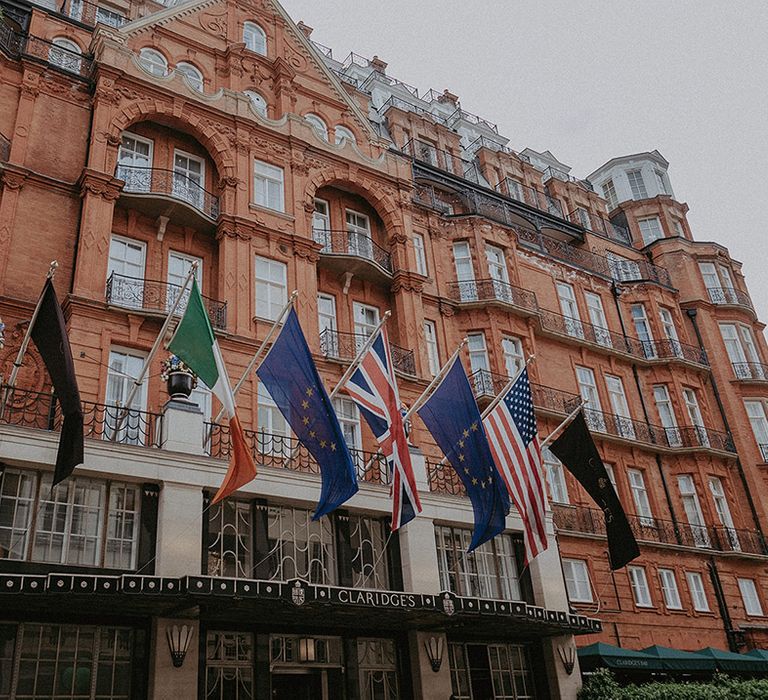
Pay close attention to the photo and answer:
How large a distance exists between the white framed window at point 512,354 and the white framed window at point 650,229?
651 inches

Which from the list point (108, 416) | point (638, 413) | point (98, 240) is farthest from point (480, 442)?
point (638, 413)

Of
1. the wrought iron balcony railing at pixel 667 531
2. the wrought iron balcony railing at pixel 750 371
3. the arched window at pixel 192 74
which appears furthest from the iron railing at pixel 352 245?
the wrought iron balcony railing at pixel 750 371

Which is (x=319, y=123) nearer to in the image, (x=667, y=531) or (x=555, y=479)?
(x=555, y=479)

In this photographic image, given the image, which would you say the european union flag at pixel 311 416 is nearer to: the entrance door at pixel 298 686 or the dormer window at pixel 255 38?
the entrance door at pixel 298 686

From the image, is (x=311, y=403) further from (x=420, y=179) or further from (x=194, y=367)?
(x=420, y=179)

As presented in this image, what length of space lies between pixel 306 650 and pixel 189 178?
14634 mm

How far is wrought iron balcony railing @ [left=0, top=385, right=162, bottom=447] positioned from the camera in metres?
17.0

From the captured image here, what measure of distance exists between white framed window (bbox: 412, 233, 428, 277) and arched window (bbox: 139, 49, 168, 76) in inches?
434

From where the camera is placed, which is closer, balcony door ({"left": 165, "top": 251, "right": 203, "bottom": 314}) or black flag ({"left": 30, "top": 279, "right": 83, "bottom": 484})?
black flag ({"left": 30, "top": 279, "right": 83, "bottom": 484})

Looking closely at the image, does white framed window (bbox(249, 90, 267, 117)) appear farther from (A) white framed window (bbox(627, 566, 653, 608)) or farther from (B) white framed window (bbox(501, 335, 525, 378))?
(A) white framed window (bbox(627, 566, 653, 608))

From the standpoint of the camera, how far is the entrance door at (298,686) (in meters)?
18.1

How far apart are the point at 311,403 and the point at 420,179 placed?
19923mm

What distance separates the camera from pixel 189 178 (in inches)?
947

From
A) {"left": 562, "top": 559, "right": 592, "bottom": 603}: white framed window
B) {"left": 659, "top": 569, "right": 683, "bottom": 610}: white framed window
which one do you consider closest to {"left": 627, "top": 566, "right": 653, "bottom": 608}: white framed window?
{"left": 659, "top": 569, "right": 683, "bottom": 610}: white framed window
